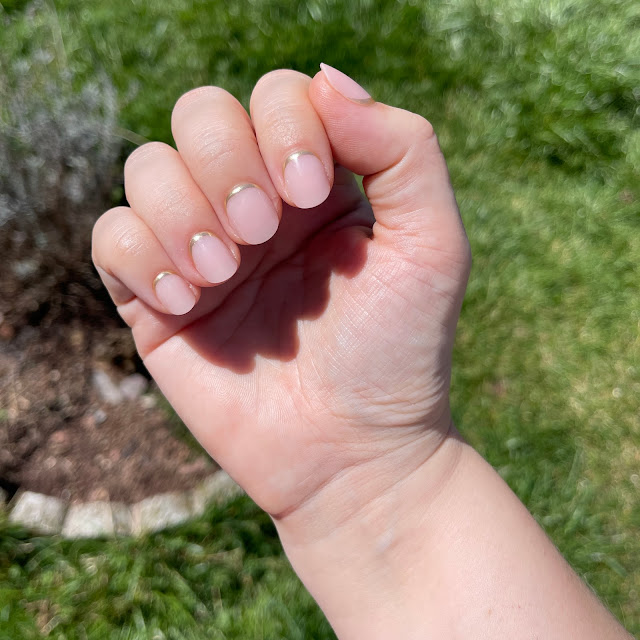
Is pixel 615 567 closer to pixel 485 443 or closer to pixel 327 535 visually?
pixel 485 443

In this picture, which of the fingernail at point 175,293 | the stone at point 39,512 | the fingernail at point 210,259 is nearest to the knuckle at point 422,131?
the fingernail at point 210,259

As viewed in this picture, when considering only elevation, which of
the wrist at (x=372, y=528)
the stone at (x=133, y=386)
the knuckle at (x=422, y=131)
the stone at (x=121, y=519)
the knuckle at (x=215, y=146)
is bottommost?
the stone at (x=121, y=519)

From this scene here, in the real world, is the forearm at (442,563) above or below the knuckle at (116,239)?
below

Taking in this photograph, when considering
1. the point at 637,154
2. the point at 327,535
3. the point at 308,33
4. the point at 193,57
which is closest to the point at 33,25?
the point at 193,57

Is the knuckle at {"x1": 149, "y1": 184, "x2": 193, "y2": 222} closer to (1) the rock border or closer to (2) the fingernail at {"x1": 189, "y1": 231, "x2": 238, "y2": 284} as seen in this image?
(2) the fingernail at {"x1": 189, "y1": 231, "x2": 238, "y2": 284}

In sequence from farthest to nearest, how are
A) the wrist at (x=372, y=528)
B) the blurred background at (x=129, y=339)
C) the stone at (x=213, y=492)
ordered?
the stone at (x=213, y=492)
the blurred background at (x=129, y=339)
the wrist at (x=372, y=528)

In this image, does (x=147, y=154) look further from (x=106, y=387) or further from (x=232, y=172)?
(x=106, y=387)

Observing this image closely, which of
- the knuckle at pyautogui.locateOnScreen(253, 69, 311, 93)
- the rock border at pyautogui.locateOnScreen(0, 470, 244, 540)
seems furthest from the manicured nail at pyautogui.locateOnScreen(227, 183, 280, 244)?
the rock border at pyautogui.locateOnScreen(0, 470, 244, 540)

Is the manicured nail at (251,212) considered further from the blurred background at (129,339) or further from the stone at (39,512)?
the stone at (39,512)
